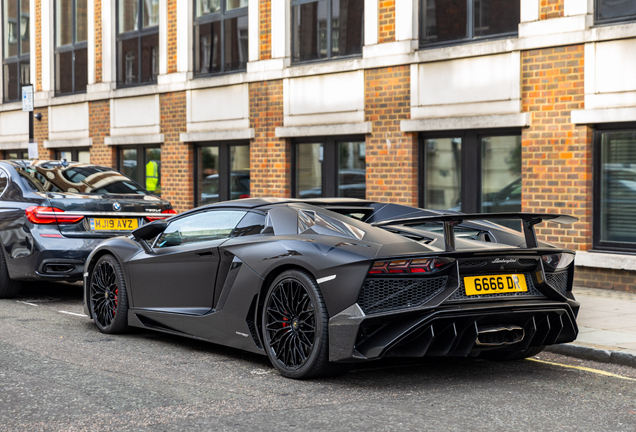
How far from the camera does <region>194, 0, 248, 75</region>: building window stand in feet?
52.0

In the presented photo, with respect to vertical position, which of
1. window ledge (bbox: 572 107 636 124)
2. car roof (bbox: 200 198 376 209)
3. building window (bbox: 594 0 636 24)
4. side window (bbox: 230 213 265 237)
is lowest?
side window (bbox: 230 213 265 237)

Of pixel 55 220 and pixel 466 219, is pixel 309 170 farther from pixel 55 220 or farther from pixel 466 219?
pixel 466 219

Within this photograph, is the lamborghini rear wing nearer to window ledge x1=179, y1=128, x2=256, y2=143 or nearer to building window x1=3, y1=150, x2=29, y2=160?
window ledge x1=179, y1=128, x2=256, y2=143

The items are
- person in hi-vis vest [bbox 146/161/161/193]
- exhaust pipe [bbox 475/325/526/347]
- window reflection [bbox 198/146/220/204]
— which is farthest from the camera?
person in hi-vis vest [bbox 146/161/161/193]

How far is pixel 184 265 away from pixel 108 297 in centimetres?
124

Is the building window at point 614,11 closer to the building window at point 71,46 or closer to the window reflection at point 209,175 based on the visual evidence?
the window reflection at point 209,175

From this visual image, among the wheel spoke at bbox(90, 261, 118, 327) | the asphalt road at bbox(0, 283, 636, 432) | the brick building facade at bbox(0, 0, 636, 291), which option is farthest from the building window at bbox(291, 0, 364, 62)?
the asphalt road at bbox(0, 283, 636, 432)

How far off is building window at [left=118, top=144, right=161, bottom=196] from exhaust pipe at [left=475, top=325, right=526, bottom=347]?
13.1 metres

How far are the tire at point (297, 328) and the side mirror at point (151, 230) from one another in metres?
1.79

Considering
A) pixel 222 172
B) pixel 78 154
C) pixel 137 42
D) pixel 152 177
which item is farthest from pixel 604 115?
pixel 78 154

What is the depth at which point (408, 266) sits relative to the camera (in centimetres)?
515

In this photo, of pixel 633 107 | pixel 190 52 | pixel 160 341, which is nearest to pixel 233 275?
pixel 160 341

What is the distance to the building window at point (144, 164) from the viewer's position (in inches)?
706

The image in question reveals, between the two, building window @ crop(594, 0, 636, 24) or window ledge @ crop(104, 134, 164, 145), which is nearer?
building window @ crop(594, 0, 636, 24)
